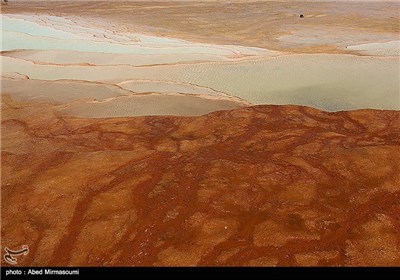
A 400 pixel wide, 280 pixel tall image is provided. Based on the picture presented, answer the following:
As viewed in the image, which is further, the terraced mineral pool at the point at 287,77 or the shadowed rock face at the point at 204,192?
the terraced mineral pool at the point at 287,77

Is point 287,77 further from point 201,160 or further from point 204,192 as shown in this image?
point 204,192

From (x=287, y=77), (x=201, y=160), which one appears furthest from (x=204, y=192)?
(x=287, y=77)

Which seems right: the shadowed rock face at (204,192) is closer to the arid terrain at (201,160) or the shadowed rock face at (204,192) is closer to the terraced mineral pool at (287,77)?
the arid terrain at (201,160)

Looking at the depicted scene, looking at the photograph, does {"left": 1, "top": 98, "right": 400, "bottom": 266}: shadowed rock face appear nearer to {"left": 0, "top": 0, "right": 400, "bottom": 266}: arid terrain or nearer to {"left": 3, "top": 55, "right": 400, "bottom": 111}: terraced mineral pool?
{"left": 0, "top": 0, "right": 400, "bottom": 266}: arid terrain

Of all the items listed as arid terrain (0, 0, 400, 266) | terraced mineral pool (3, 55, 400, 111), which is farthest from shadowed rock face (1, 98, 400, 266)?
terraced mineral pool (3, 55, 400, 111)

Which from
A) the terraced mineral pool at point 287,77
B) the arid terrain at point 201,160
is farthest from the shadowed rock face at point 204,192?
the terraced mineral pool at point 287,77

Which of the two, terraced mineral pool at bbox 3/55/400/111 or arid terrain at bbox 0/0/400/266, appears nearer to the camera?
arid terrain at bbox 0/0/400/266
